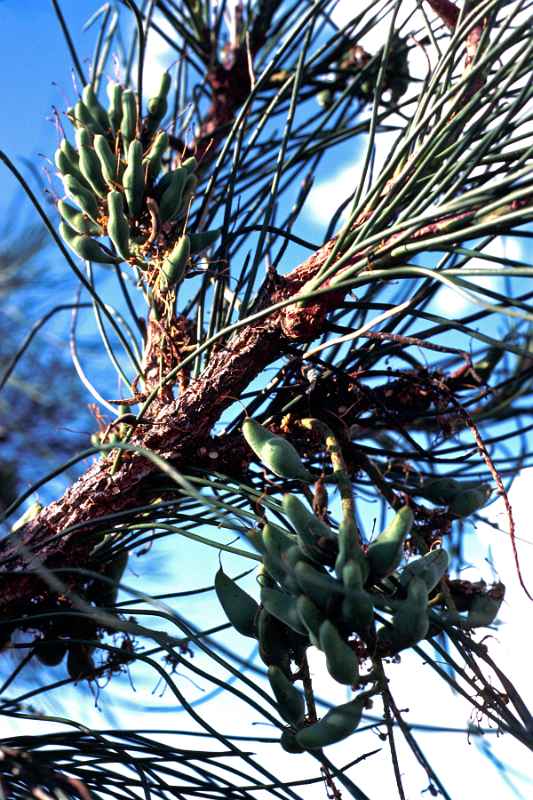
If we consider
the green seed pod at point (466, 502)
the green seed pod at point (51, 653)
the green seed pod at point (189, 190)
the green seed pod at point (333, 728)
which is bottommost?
the green seed pod at point (333, 728)

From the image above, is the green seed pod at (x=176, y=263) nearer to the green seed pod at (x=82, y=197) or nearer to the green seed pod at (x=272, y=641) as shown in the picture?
the green seed pod at (x=82, y=197)

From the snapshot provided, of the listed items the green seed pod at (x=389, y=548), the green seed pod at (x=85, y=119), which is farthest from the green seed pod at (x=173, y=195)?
the green seed pod at (x=389, y=548)

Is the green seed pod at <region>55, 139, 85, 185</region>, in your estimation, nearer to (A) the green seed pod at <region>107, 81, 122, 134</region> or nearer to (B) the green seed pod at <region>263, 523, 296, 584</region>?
(A) the green seed pod at <region>107, 81, 122, 134</region>

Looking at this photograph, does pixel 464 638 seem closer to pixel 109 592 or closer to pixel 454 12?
pixel 109 592

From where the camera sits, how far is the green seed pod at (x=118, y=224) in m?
0.62

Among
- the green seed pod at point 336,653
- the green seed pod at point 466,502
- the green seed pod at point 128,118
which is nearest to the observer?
the green seed pod at point 336,653

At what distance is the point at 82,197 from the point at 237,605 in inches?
13.4

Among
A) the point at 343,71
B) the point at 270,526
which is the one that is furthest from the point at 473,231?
the point at 343,71

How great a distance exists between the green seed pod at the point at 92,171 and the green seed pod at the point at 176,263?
0.08 metres

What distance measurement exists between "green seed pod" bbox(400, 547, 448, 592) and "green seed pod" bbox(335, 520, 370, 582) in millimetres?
41

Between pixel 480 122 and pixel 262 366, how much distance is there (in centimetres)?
22

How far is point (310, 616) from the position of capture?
429 millimetres

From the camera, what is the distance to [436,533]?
24.2 inches

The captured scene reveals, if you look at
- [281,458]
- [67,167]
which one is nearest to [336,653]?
[281,458]
